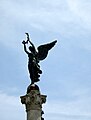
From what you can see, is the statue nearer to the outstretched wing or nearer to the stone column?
the outstretched wing

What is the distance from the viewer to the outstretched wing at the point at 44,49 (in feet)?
94.1

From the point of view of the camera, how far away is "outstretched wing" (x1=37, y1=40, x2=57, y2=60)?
28688 millimetres

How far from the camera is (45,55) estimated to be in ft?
95.1

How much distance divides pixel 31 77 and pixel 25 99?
2.21m

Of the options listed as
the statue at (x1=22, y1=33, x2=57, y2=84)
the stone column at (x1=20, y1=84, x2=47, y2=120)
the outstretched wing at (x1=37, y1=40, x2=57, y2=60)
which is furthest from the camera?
the outstretched wing at (x1=37, y1=40, x2=57, y2=60)

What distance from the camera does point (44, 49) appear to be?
29297 mm

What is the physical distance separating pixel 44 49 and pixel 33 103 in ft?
17.6

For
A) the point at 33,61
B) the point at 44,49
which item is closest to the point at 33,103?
the point at 33,61

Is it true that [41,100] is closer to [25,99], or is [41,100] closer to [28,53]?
[25,99]

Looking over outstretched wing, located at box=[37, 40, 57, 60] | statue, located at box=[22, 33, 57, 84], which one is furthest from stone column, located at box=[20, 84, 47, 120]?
outstretched wing, located at box=[37, 40, 57, 60]

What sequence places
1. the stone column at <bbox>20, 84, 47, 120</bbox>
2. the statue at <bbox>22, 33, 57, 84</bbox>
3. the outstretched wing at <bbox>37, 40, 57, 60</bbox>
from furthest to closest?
the outstretched wing at <bbox>37, 40, 57, 60</bbox> < the statue at <bbox>22, 33, 57, 84</bbox> < the stone column at <bbox>20, 84, 47, 120</bbox>

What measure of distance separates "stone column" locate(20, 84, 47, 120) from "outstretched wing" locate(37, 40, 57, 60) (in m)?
3.64

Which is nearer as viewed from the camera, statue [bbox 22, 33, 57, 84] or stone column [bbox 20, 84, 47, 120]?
stone column [bbox 20, 84, 47, 120]

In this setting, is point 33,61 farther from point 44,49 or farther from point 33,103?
point 33,103
